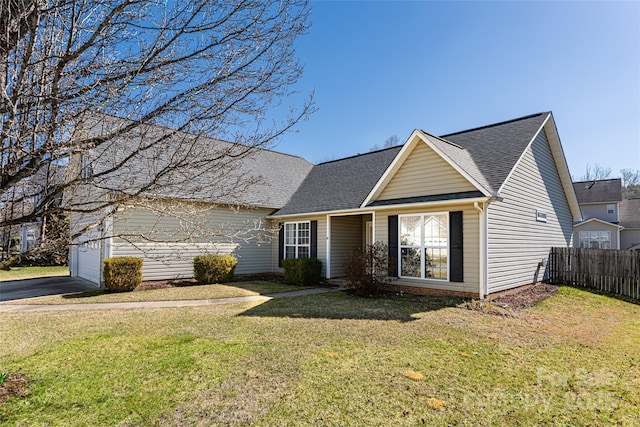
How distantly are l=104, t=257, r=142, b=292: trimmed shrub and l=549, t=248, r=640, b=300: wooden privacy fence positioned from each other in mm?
15263

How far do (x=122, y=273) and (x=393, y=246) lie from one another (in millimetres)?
8877

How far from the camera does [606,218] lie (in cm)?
3111

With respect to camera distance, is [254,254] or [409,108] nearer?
[254,254]

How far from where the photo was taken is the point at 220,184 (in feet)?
14.3

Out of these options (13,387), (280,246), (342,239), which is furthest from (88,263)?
(13,387)

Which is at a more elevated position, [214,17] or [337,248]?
[214,17]

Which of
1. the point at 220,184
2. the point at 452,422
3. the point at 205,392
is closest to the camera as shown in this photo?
the point at 452,422

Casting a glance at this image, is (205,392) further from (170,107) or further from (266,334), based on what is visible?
(170,107)

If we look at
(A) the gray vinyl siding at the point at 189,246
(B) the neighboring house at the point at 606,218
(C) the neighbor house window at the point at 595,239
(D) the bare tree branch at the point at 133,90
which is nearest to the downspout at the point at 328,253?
(A) the gray vinyl siding at the point at 189,246

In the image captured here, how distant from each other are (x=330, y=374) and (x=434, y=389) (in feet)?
4.21

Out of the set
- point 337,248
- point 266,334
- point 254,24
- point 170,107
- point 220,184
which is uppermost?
point 254,24

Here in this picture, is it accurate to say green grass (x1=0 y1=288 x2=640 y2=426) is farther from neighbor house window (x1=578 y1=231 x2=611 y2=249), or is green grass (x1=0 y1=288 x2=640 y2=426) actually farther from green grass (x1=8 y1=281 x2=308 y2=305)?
neighbor house window (x1=578 y1=231 x2=611 y2=249)

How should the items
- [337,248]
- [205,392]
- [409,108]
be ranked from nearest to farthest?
[205,392], [337,248], [409,108]

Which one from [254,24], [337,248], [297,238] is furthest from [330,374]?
[297,238]
